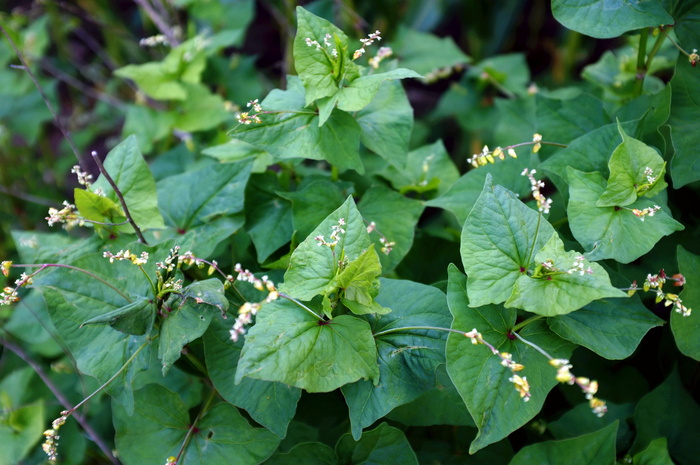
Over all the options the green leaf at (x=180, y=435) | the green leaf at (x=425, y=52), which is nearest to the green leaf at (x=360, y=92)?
the green leaf at (x=180, y=435)

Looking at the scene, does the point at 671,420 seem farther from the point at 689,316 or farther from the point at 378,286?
the point at 378,286

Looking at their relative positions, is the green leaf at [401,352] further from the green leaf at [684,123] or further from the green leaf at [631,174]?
the green leaf at [684,123]

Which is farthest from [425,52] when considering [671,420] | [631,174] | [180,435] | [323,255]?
[180,435]

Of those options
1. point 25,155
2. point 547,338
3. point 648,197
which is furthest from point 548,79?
point 25,155

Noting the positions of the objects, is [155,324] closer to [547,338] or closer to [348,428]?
[348,428]

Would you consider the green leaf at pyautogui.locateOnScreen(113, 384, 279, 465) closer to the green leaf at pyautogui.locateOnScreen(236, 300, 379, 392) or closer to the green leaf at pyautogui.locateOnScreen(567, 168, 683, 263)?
the green leaf at pyautogui.locateOnScreen(236, 300, 379, 392)

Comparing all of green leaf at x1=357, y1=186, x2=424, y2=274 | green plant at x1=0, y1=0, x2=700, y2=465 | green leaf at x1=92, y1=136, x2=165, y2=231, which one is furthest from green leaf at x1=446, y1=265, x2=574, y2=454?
green leaf at x1=92, y1=136, x2=165, y2=231

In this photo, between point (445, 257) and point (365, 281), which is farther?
point (445, 257)
